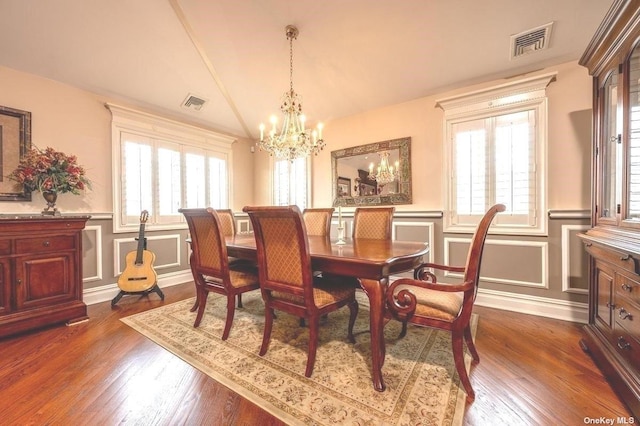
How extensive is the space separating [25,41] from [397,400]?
14.2 ft

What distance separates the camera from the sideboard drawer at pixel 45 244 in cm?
221

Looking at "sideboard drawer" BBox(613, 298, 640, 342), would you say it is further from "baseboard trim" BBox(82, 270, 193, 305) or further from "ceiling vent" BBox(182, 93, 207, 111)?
"ceiling vent" BBox(182, 93, 207, 111)

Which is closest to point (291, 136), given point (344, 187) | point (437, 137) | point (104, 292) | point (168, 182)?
point (344, 187)

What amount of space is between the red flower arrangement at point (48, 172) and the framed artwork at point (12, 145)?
5cm

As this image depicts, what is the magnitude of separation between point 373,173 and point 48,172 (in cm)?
371

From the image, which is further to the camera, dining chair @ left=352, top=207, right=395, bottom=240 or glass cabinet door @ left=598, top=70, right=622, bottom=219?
dining chair @ left=352, top=207, right=395, bottom=240

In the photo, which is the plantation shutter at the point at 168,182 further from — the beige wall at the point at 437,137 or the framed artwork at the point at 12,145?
the beige wall at the point at 437,137

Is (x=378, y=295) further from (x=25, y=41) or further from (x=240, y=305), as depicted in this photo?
(x=25, y=41)

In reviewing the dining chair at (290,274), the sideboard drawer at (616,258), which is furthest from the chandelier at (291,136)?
the sideboard drawer at (616,258)

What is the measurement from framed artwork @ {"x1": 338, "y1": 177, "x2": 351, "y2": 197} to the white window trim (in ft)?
7.38

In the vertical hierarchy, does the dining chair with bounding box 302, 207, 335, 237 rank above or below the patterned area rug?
above

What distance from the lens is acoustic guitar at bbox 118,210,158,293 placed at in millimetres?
3025

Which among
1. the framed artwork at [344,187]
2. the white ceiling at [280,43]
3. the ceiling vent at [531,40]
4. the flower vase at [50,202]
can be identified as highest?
the white ceiling at [280,43]

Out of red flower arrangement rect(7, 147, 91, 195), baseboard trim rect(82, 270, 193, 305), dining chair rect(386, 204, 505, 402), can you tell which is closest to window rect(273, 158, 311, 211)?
baseboard trim rect(82, 270, 193, 305)
